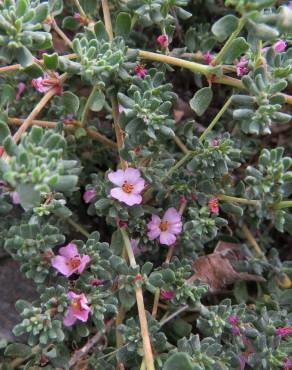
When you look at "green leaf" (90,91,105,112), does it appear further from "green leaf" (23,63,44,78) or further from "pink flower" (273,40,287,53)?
"pink flower" (273,40,287,53)

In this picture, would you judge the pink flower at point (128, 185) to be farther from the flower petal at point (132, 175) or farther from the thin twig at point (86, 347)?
the thin twig at point (86, 347)

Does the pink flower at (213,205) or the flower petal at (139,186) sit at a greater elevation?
the flower petal at (139,186)

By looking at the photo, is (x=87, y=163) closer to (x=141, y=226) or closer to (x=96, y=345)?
(x=141, y=226)

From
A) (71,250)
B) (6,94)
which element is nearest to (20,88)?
(6,94)

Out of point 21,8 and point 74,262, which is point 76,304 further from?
point 21,8

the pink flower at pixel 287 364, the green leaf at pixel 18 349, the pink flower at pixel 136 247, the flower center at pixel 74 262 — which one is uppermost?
the flower center at pixel 74 262

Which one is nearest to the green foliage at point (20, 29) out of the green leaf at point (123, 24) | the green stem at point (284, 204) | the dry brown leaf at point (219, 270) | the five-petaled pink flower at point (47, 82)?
the five-petaled pink flower at point (47, 82)
